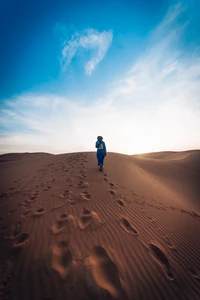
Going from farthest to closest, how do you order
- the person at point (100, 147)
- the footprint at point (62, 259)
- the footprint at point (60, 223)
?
1. the person at point (100, 147)
2. the footprint at point (60, 223)
3. the footprint at point (62, 259)

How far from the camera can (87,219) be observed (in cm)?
356

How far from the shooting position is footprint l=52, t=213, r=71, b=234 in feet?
10.2

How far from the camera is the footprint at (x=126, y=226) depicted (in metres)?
3.25

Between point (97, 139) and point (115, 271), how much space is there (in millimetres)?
6616

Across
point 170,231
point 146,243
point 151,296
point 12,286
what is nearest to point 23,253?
point 12,286

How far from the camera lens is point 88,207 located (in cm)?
418

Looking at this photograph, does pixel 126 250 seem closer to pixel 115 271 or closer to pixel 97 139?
pixel 115 271

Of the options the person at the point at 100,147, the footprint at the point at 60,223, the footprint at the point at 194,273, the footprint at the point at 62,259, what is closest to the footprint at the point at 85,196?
the footprint at the point at 60,223

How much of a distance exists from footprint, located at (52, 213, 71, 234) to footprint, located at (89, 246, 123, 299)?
101 cm

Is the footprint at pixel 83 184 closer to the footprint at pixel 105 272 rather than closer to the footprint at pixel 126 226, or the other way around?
the footprint at pixel 126 226

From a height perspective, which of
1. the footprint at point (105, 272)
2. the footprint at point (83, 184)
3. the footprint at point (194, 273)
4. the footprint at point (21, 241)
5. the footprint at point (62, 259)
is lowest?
the footprint at point (194, 273)

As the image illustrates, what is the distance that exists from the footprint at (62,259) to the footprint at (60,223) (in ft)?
1.34

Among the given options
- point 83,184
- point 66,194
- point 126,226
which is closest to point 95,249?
point 126,226

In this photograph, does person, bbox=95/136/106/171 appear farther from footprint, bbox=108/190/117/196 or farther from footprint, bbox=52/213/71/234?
footprint, bbox=52/213/71/234
